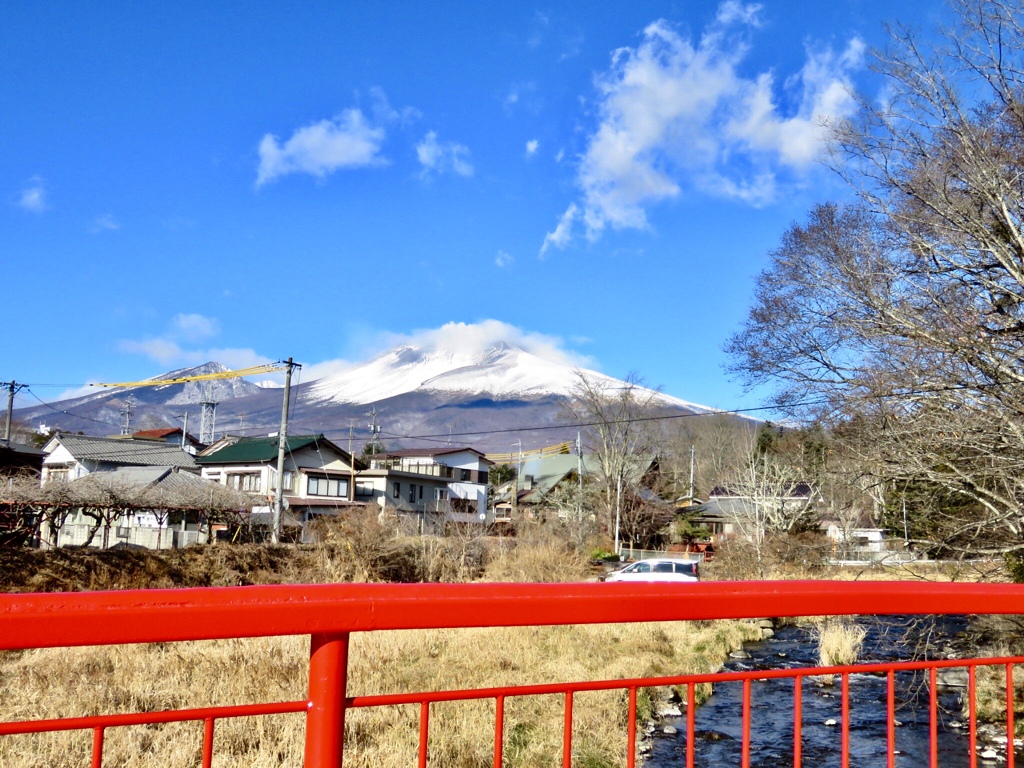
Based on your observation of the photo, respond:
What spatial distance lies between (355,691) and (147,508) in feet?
68.9

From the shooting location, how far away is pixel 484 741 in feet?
30.0

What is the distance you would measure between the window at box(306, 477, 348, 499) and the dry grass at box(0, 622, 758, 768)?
125 ft

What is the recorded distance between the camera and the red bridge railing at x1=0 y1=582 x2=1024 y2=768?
1619mm

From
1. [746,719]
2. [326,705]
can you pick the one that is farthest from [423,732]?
[746,719]

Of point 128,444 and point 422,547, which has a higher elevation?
point 128,444

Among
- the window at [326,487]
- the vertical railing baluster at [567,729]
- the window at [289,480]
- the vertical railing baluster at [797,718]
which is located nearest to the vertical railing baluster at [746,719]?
the vertical railing baluster at [797,718]

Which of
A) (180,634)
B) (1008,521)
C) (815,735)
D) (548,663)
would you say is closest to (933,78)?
(1008,521)

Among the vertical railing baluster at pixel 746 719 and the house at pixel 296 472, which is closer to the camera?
the vertical railing baluster at pixel 746 719

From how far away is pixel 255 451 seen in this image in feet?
176

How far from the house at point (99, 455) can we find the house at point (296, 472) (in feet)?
A: 7.54

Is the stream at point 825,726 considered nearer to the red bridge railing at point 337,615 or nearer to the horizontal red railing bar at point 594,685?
the horizontal red railing bar at point 594,685

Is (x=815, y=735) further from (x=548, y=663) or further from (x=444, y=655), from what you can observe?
(x=444, y=655)

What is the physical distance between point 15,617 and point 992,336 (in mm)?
10906

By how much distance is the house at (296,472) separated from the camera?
51844 mm
